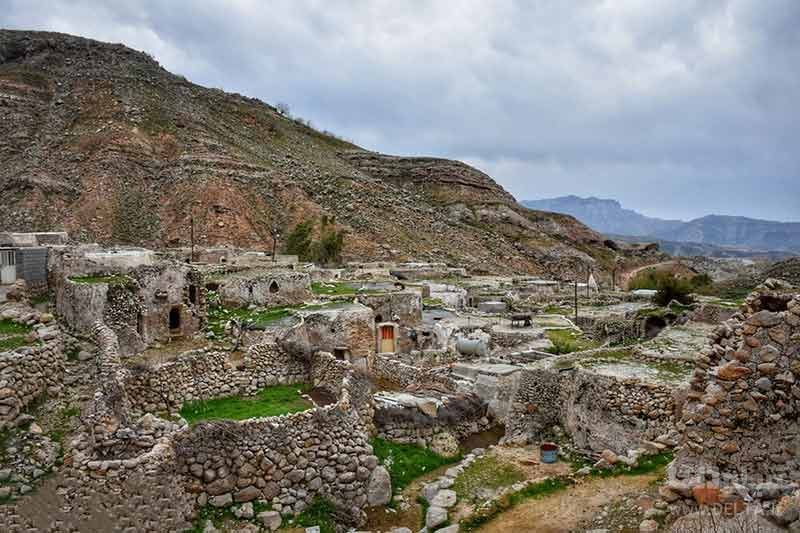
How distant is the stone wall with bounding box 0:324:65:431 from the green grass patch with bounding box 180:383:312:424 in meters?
2.13

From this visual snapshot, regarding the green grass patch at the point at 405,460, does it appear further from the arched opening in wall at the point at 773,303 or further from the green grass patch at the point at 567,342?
the arched opening in wall at the point at 773,303

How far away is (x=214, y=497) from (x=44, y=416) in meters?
2.61

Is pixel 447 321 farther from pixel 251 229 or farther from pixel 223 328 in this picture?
pixel 251 229

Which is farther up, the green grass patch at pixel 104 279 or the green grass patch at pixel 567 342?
the green grass patch at pixel 104 279

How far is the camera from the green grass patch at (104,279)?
41.0ft

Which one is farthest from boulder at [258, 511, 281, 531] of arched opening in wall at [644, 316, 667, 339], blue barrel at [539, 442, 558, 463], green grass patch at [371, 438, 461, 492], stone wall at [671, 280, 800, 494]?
arched opening in wall at [644, 316, 667, 339]

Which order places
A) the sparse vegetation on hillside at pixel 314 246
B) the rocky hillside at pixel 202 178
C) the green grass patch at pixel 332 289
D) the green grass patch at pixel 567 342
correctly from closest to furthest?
the green grass patch at pixel 567 342 < the green grass patch at pixel 332 289 < the sparse vegetation on hillside at pixel 314 246 < the rocky hillside at pixel 202 178

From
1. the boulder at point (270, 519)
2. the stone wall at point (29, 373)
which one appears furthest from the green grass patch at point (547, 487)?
the stone wall at point (29, 373)

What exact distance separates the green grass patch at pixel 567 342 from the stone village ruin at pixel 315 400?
1.03 feet

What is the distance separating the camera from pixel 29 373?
8.98 metres

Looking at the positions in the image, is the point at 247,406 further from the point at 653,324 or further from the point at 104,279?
the point at 653,324

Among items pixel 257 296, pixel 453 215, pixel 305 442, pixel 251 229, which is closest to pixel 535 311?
pixel 257 296

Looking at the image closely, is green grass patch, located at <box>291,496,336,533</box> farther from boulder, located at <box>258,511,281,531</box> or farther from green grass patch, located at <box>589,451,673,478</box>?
green grass patch, located at <box>589,451,673,478</box>

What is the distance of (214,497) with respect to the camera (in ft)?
29.3
